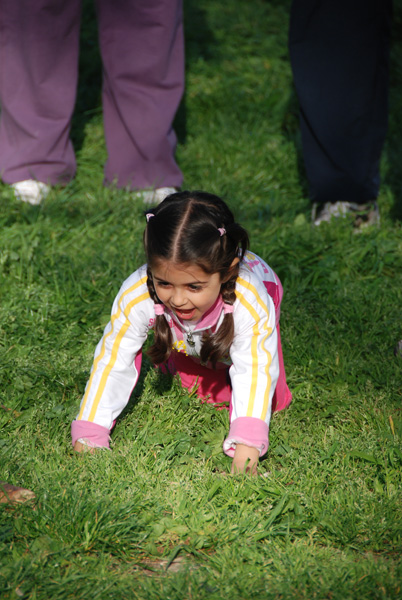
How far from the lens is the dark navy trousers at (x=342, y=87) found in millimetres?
4027

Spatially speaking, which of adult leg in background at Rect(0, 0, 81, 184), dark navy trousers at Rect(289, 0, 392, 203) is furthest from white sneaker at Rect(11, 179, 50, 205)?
dark navy trousers at Rect(289, 0, 392, 203)

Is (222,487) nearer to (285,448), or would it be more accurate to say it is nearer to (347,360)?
(285,448)

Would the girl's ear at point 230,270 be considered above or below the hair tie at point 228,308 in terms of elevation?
above

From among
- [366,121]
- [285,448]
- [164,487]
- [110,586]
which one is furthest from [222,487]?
[366,121]

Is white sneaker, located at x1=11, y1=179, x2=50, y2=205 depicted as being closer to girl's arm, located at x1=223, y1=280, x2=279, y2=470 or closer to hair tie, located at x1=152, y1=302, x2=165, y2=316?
hair tie, located at x1=152, y1=302, x2=165, y2=316

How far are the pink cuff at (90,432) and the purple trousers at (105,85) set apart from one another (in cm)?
214

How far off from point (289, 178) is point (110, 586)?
354cm

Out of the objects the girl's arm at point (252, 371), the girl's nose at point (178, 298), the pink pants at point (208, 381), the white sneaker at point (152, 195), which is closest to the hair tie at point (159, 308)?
the girl's nose at point (178, 298)

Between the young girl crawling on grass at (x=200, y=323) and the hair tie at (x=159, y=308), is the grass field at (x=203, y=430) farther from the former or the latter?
the hair tie at (x=159, y=308)

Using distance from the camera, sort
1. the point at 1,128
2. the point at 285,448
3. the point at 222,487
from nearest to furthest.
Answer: the point at 222,487 < the point at 285,448 < the point at 1,128

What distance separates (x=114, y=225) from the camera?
4.16m

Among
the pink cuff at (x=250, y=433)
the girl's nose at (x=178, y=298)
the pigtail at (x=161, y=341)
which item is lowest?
the pink cuff at (x=250, y=433)

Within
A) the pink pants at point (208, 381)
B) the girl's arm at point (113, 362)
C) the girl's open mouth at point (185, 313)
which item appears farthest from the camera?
the pink pants at point (208, 381)

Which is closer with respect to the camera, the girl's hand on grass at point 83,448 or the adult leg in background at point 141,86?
the girl's hand on grass at point 83,448
